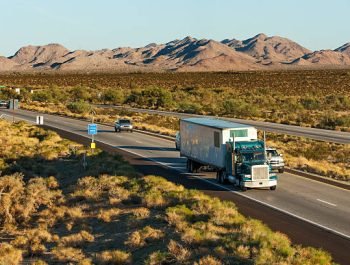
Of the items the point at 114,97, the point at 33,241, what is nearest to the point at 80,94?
the point at 114,97

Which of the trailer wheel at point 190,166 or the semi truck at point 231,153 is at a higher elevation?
the semi truck at point 231,153

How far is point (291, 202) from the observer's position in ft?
90.4

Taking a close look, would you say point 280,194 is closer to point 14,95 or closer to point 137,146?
point 137,146

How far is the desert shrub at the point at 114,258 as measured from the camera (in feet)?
59.5

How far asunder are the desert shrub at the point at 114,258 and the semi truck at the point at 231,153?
40.4ft

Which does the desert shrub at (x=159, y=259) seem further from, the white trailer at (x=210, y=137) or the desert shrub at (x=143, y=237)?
the white trailer at (x=210, y=137)

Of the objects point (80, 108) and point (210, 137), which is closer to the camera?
point (210, 137)

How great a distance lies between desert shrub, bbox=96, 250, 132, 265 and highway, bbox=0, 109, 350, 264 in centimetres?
614

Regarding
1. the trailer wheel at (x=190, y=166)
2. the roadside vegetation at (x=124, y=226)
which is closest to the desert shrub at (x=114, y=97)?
the roadside vegetation at (x=124, y=226)

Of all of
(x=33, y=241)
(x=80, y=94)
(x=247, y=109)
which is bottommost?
(x=33, y=241)

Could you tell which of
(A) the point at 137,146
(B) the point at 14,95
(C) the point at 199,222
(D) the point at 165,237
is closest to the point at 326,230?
(C) the point at 199,222

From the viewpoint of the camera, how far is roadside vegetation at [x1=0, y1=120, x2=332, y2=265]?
17.6 metres

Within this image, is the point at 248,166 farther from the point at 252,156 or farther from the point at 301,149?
the point at 301,149

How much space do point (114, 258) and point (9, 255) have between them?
3.99 metres
